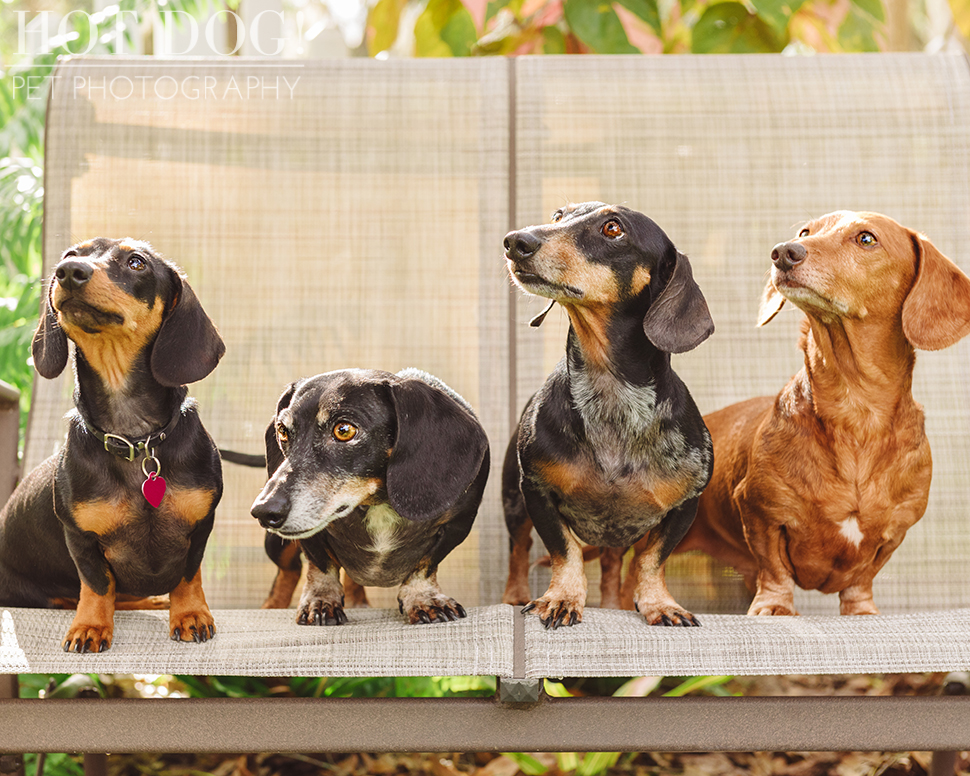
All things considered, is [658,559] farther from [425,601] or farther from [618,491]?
[425,601]

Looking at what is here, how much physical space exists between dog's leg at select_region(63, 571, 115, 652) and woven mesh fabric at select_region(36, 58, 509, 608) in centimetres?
84

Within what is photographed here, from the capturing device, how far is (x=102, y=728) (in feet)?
4.52

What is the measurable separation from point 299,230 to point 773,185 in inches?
52.9

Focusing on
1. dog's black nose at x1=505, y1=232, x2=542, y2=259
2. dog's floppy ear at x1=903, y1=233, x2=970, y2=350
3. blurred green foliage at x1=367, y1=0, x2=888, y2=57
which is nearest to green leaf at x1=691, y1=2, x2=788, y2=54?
blurred green foliage at x1=367, y1=0, x2=888, y2=57

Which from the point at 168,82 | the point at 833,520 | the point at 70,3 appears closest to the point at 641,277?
the point at 833,520

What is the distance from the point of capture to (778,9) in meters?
2.61

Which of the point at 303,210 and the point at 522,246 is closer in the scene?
the point at 522,246

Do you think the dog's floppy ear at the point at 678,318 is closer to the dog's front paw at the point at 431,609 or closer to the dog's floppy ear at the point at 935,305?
the dog's floppy ear at the point at 935,305

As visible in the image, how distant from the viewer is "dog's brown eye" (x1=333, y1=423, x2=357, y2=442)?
1.49m

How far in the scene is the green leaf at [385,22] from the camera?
3.05m

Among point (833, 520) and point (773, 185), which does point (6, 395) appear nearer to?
point (833, 520)

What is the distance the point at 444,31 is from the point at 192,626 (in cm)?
214

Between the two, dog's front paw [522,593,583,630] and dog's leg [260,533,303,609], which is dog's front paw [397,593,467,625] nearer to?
dog's front paw [522,593,583,630]

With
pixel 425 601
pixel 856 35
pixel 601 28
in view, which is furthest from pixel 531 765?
pixel 856 35
